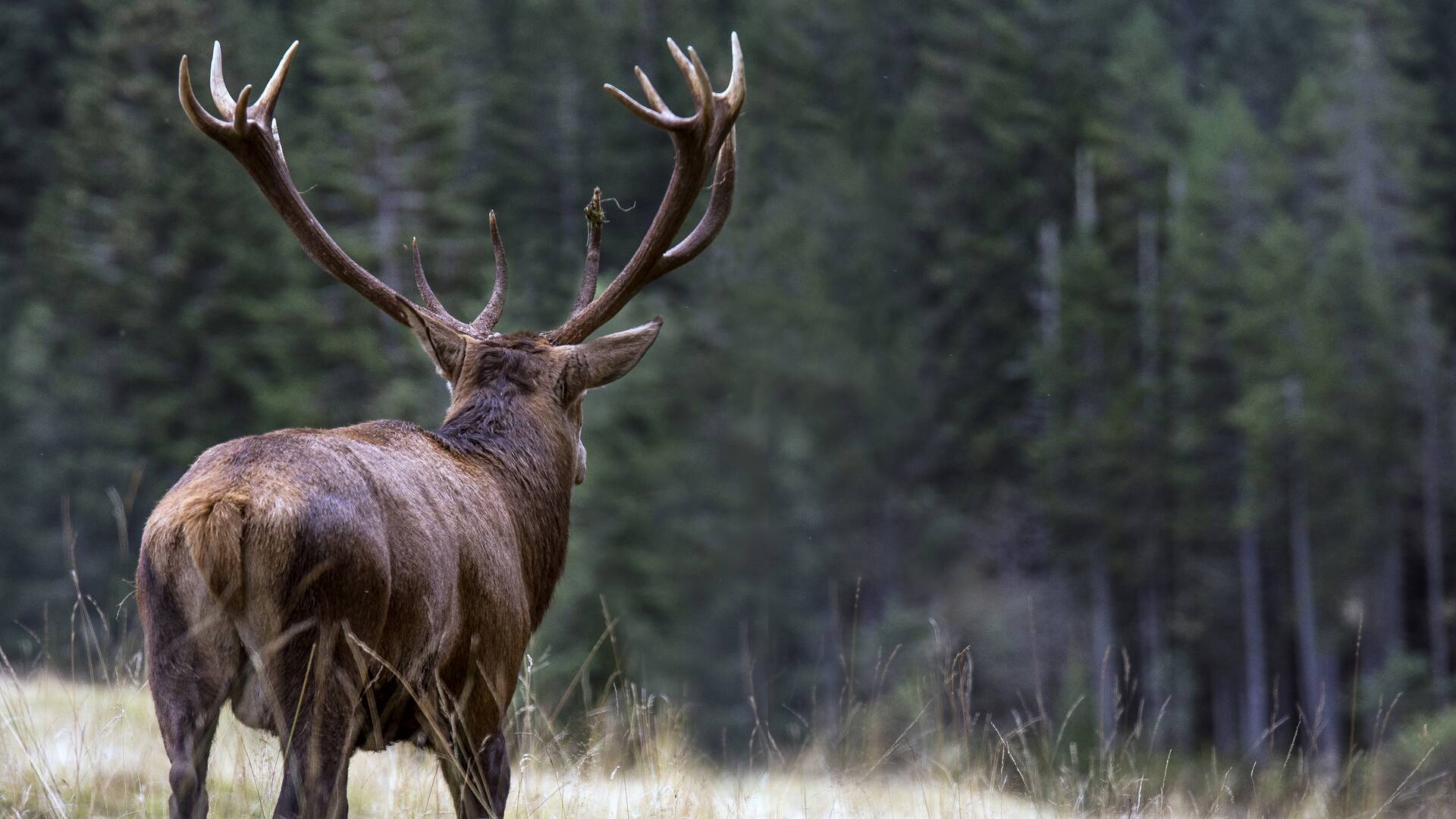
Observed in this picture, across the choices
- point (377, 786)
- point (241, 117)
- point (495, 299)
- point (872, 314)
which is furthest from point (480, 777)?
point (872, 314)

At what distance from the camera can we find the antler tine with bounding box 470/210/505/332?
16.9ft

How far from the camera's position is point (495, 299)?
5387mm

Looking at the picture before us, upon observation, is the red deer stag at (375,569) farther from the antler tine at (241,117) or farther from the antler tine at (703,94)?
the antler tine at (703,94)

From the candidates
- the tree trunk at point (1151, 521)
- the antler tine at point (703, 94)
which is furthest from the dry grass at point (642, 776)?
the tree trunk at point (1151, 521)

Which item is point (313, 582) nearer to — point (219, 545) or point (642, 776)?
point (219, 545)

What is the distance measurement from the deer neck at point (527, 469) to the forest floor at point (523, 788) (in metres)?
0.54

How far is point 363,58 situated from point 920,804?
98.4 feet

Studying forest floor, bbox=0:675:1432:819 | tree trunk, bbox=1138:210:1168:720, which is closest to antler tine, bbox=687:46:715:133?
forest floor, bbox=0:675:1432:819

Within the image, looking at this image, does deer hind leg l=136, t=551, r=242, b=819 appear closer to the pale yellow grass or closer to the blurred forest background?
the pale yellow grass

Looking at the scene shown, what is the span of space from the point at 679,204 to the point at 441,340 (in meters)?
1.08

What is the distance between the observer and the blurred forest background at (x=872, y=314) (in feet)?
104

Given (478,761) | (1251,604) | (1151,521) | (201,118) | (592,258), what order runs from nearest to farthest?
(478,761) → (201,118) → (592,258) → (1251,604) → (1151,521)

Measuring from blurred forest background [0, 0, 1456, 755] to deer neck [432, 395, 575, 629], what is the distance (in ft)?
68.6

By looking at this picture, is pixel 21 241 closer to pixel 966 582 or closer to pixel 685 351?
pixel 685 351
